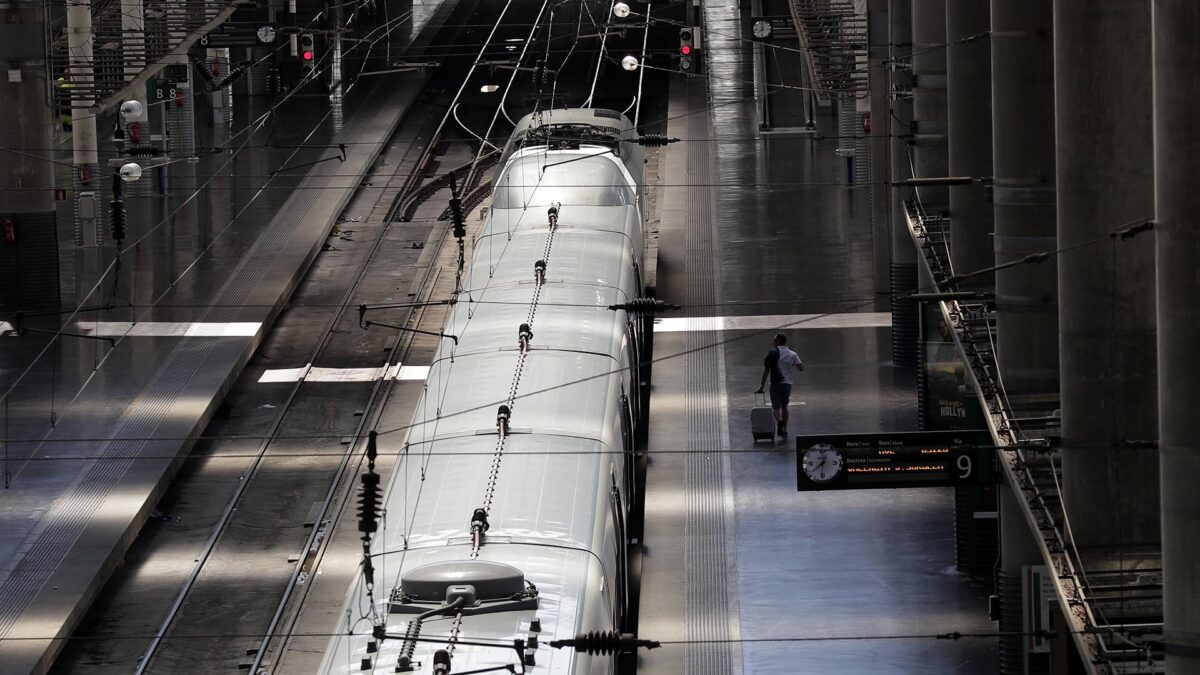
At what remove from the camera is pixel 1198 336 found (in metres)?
11.0

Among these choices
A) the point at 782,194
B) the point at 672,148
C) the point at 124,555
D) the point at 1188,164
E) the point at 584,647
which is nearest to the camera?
the point at 1188,164

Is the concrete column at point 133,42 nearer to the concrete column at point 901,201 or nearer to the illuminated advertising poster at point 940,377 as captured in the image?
the concrete column at point 901,201

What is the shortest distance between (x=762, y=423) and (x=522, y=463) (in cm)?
856

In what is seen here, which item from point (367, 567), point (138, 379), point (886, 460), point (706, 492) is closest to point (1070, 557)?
point (886, 460)

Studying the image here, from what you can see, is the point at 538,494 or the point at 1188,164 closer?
the point at 1188,164

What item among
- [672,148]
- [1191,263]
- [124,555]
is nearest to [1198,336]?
[1191,263]

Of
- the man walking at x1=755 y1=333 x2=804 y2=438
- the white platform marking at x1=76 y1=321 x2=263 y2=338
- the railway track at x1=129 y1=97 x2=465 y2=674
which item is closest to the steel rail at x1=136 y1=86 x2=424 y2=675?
the railway track at x1=129 y1=97 x2=465 y2=674

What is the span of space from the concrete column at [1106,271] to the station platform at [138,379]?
1008cm

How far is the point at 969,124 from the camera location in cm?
2288

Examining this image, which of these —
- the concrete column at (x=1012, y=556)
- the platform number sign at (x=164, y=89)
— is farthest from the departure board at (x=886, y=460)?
the platform number sign at (x=164, y=89)

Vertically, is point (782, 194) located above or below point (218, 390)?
above

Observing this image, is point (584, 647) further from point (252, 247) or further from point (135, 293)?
point (252, 247)

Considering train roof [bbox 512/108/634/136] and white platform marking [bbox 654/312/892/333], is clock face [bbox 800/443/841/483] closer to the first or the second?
white platform marking [bbox 654/312/892/333]

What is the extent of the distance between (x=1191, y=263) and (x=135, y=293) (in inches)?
934
